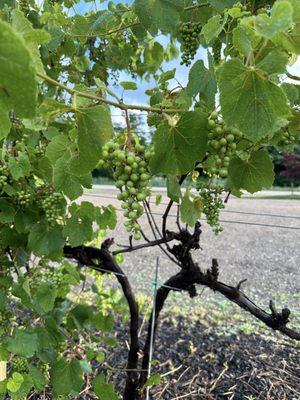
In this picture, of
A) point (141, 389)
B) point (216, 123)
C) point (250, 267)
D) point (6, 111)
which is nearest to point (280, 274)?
point (250, 267)

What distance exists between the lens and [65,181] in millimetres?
1025

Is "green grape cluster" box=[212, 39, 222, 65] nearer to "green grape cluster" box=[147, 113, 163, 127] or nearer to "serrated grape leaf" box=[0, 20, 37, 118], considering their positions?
"green grape cluster" box=[147, 113, 163, 127]

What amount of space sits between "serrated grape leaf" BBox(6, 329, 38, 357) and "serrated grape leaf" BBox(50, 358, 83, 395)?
0.14 metres

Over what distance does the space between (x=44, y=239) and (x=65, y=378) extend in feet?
1.77

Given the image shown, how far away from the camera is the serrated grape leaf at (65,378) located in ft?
5.06

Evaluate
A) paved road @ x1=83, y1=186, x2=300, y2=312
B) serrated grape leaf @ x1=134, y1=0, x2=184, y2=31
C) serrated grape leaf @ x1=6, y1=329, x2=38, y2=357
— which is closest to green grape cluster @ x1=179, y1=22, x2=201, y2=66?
serrated grape leaf @ x1=134, y1=0, x2=184, y2=31

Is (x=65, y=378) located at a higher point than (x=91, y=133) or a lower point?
lower

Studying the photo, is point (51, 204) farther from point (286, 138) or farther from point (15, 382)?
point (286, 138)

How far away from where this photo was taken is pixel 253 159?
0.90 metres

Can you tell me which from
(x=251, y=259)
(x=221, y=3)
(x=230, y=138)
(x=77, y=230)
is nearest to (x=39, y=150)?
(x=77, y=230)

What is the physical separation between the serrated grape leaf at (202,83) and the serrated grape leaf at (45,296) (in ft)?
2.85

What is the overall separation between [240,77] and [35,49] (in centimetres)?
29

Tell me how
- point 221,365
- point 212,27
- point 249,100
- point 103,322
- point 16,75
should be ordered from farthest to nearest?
point 221,365 < point 103,322 < point 212,27 < point 249,100 < point 16,75

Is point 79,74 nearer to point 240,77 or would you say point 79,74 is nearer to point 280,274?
point 240,77
